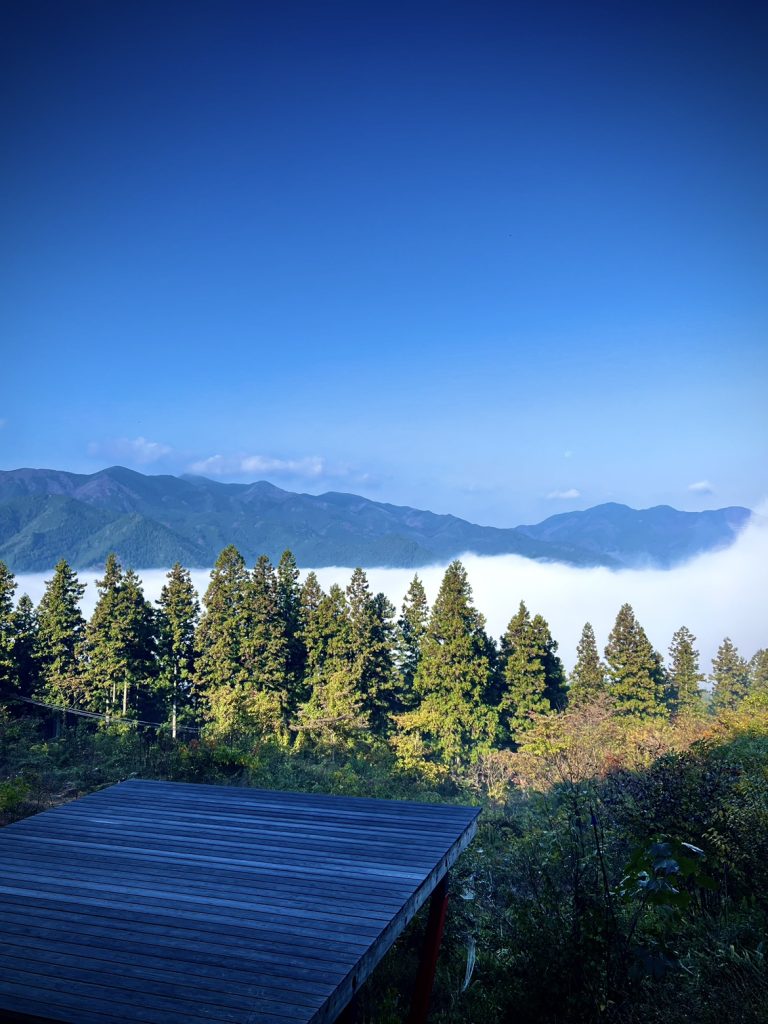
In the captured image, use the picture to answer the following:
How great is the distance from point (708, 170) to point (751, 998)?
24.3 m

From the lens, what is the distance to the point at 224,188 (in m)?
27.8

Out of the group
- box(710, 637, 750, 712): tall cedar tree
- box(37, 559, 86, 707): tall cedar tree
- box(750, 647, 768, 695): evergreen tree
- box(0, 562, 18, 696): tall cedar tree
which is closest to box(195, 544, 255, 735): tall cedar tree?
box(37, 559, 86, 707): tall cedar tree

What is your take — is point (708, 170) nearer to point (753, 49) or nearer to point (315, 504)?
point (753, 49)

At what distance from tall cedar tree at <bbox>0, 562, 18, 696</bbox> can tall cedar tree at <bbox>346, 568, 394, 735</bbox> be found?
10.8 metres

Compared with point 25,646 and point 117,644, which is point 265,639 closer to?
point 117,644

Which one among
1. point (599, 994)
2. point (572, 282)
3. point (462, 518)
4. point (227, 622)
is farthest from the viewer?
point (462, 518)

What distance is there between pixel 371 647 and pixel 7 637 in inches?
460

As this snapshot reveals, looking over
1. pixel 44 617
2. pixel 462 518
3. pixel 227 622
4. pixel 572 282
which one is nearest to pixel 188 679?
pixel 227 622

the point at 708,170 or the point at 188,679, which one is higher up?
the point at 708,170

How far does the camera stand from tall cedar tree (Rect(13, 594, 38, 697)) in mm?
21891

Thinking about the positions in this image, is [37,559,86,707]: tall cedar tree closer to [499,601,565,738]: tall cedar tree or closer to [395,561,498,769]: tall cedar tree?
[395,561,498,769]: tall cedar tree

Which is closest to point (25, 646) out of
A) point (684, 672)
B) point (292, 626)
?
point (292, 626)

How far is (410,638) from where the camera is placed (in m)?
26.0

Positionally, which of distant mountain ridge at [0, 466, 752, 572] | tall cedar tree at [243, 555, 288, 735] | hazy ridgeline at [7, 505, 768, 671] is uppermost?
distant mountain ridge at [0, 466, 752, 572]
